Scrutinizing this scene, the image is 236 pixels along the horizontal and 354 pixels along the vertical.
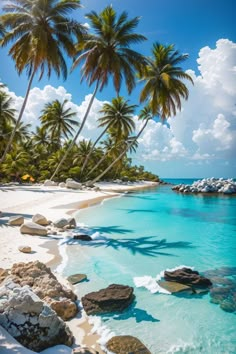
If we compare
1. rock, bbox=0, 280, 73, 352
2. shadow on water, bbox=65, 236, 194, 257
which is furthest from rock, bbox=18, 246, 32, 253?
rock, bbox=0, 280, 73, 352

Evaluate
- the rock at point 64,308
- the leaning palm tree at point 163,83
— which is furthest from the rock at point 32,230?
the leaning palm tree at point 163,83

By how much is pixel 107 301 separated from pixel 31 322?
6.24ft

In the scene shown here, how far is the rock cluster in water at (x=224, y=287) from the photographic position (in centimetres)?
559

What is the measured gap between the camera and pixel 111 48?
2272 centimetres

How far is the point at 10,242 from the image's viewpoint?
854cm

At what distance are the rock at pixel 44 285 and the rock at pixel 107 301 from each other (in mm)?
287

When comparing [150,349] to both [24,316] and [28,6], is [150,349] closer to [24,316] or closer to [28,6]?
[24,316]

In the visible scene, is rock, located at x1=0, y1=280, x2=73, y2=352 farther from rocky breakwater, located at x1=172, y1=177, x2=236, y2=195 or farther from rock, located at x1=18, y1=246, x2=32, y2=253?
rocky breakwater, located at x1=172, y1=177, x2=236, y2=195

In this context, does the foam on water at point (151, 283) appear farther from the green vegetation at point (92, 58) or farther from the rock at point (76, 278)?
the green vegetation at point (92, 58)

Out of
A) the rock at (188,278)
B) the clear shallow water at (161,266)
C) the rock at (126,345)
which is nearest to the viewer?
the rock at (126,345)

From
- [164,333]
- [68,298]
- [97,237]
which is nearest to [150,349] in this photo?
[164,333]

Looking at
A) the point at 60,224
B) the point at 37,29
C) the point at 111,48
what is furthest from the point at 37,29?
the point at 60,224

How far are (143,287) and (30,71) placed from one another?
61.7 feet

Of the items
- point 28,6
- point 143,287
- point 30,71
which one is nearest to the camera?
point 143,287
